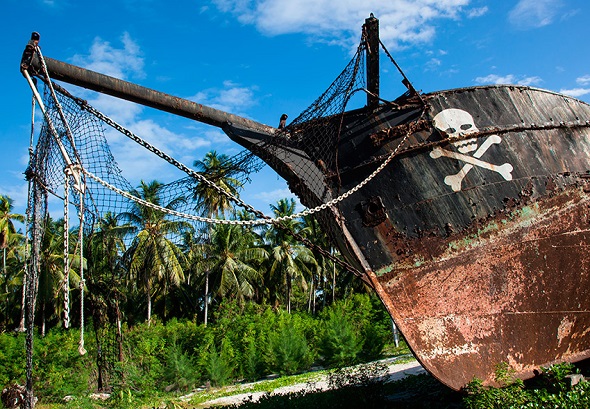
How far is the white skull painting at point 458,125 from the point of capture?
548 cm

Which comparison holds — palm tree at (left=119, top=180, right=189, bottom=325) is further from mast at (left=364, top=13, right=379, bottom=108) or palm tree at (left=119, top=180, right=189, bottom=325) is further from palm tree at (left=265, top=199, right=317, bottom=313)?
mast at (left=364, top=13, right=379, bottom=108)

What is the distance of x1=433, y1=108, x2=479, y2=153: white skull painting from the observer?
18.0 ft

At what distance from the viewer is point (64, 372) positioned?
47.5ft

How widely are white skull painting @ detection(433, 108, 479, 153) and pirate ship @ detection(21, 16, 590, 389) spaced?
0.04 feet

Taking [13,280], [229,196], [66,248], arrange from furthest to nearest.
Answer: [13,280], [229,196], [66,248]

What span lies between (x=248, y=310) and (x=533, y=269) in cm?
1946

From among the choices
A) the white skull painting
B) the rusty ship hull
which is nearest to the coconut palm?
the rusty ship hull

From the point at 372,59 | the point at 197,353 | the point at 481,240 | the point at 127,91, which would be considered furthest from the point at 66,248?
the point at 197,353

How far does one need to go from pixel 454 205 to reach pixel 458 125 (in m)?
0.93

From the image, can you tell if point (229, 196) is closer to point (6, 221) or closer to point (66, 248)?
point (66, 248)

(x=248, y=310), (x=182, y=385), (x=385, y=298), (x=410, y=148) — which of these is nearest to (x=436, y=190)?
(x=410, y=148)

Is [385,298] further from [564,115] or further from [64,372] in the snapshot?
[64,372]

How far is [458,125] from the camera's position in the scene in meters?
5.55

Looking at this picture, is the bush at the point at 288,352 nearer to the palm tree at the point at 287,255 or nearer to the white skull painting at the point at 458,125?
the palm tree at the point at 287,255
